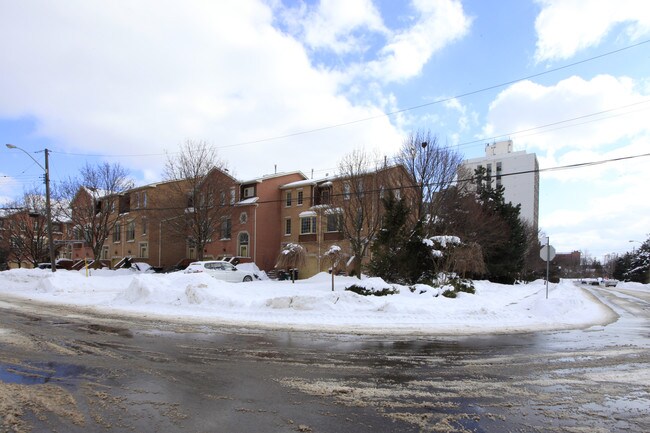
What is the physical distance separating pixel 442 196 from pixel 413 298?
48.0ft

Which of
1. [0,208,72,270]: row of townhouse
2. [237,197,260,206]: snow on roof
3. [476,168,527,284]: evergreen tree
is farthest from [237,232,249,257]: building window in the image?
[476,168,527,284]: evergreen tree

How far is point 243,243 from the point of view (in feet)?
144

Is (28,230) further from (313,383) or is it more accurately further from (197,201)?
(313,383)

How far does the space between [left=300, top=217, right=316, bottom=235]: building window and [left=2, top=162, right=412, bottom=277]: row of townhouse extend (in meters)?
0.10

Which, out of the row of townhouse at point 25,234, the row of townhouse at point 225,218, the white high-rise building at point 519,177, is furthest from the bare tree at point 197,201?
the white high-rise building at point 519,177

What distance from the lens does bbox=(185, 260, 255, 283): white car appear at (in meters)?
28.2

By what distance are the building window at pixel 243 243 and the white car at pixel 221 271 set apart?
1321cm

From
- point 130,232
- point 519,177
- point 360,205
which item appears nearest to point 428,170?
point 360,205

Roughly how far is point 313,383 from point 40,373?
4.08 meters

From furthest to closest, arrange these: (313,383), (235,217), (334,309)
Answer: (235,217)
(334,309)
(313,383)

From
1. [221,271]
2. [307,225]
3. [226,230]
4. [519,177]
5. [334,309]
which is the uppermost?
[519,177]

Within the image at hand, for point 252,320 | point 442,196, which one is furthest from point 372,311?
point 442,196

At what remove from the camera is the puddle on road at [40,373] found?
20.2ft

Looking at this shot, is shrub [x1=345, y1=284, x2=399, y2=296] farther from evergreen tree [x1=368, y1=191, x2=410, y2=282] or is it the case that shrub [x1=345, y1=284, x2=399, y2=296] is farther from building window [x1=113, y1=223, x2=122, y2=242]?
building window [x1=113, y1=223, x2=122, y2=242]
